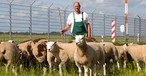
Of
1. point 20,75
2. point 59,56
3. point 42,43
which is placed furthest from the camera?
point 42,43

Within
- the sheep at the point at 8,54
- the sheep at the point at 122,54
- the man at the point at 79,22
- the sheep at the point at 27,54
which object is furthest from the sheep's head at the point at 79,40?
the sheep at the point at 122,54

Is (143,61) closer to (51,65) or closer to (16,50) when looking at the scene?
(51,65)

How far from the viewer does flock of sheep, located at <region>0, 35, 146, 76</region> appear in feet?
33.5

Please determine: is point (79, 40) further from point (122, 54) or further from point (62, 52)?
point (122, 54)

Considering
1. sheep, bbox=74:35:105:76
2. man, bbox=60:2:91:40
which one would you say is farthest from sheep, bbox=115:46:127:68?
sheep, bbox=74:35:105:76

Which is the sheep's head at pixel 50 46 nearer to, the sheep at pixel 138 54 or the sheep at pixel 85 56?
the sheep at pixel 85 56

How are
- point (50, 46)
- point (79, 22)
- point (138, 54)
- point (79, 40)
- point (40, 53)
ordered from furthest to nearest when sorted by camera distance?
1. point (138, 54)
2. point (40, 53)
3. point (50, 46)
4. point (79, 22)
5. point (79, 40)

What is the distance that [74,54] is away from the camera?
34.8 feet

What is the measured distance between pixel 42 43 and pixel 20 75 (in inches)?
105

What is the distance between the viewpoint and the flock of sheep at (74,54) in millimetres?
10219

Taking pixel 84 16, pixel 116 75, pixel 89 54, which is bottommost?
pixel 116 75

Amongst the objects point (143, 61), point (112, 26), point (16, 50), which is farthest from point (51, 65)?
point (112, 26)

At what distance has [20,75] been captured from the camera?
9969 millimetres

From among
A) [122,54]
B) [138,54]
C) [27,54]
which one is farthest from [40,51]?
[138,54]
